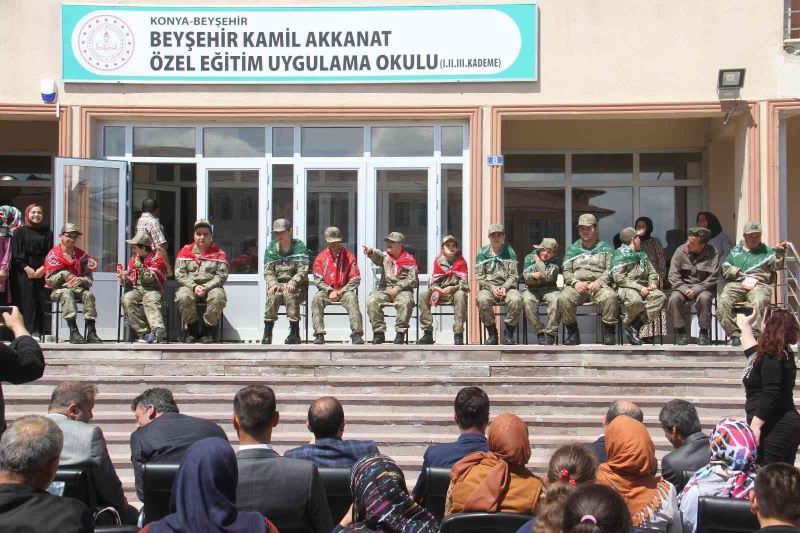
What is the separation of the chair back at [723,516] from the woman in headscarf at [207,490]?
6.50ft

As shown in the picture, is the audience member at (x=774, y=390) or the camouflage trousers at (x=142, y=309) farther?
the camouflage trousers at (x=142, y=309)

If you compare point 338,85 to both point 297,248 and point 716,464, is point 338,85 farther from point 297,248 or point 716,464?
point 716,464

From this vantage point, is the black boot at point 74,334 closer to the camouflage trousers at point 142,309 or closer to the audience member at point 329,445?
the camouflage trousers at point 142,309

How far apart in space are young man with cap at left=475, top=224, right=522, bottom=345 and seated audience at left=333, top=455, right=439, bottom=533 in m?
7.07

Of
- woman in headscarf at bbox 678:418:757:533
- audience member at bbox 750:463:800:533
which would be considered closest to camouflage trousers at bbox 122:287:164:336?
woman in headscarf at bbox 678:418:757:533

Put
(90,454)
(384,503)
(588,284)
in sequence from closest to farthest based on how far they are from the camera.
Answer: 1. (384,503)
2. (90,454)
3. (588,284)

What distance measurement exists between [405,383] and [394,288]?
182 centimetres

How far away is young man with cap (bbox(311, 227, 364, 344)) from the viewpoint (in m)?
11.1

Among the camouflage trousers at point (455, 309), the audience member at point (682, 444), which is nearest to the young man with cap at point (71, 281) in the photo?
the camouflage trousers at point (455, 309)

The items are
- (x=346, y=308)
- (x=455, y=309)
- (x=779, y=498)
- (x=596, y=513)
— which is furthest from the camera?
(x=455, y=309)

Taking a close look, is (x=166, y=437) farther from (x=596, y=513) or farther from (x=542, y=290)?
(x=542, y=290)

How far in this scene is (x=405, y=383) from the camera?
9.64 metres

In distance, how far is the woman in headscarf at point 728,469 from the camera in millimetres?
4898

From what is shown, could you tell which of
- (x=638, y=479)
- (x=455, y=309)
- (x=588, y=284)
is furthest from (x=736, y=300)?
(x=638, y=479)
